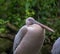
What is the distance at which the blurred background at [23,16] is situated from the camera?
6.69m

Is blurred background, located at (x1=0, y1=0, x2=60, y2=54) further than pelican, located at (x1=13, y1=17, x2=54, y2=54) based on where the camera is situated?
Yes

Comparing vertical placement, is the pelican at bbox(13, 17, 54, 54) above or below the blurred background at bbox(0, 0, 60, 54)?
above

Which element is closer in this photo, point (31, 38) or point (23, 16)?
point (31, 38)

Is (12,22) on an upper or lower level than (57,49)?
lower

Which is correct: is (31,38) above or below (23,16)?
above

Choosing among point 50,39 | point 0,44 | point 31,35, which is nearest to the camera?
point 31,35

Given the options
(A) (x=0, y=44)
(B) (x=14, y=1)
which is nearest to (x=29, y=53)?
(A) (x=0, y=44)

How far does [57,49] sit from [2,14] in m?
2.51

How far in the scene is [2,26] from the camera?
6902mm

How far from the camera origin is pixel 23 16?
7.45 m

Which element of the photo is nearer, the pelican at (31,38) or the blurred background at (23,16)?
the pelican at (31,38)

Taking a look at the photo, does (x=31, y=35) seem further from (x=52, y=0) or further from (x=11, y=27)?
(x=52, y=0)

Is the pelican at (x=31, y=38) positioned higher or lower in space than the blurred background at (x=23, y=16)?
higher

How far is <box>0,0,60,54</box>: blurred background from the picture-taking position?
6.69 meters
